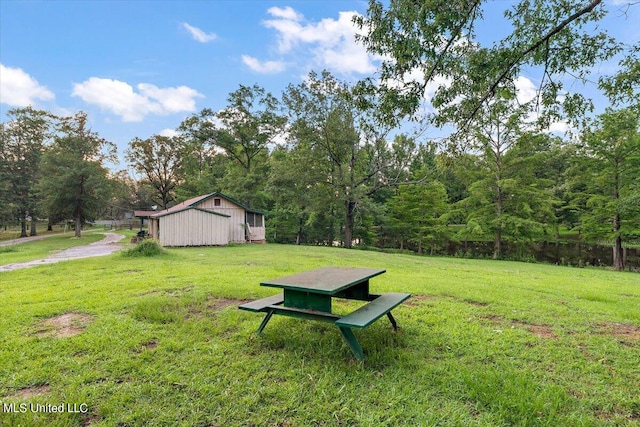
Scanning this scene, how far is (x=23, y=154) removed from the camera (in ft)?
94.5

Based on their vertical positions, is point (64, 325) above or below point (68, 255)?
above

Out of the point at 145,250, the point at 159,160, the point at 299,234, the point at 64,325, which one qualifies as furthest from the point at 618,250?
the point at 159,160

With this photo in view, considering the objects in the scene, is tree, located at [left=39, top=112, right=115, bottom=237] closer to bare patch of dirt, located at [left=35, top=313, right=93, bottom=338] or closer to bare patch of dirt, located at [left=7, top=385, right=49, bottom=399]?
bare patch of dirt, located at [left=35, top=313, right=93, bottom=338]

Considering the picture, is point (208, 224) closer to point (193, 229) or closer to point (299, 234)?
point (193, 229)

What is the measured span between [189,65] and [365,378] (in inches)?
519

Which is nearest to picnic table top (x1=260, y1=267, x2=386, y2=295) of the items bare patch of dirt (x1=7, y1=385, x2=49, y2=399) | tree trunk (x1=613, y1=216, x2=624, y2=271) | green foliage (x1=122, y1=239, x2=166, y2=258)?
bare patch of dirt (x1=7, y1=385, x2=49, y2=399)

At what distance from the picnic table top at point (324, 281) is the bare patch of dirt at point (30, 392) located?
1618mm

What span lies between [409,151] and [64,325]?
23022 mm

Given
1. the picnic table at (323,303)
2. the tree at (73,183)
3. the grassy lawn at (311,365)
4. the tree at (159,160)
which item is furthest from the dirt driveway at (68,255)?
the tree at (159,160)

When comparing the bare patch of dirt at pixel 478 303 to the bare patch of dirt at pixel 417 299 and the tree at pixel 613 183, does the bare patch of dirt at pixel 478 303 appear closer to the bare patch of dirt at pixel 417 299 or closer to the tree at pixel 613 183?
the bare patch of dirt at pixel 417 299

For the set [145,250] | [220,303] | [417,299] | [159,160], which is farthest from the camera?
[159,160]

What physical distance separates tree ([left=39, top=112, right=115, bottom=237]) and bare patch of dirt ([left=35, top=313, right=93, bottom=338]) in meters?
23.7

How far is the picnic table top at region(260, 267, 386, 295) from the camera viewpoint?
105 inches

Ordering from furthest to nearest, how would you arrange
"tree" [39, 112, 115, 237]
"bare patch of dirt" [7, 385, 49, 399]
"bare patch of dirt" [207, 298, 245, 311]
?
"tree" [39, 112, 115, 237]
"bare patch of dirt" [207, 298, 245, 311]
"bare patch of dirt" [7, 385, 49, 399]
